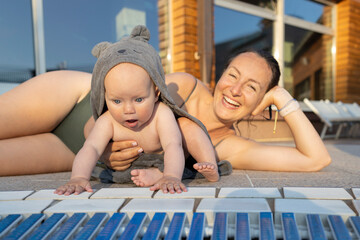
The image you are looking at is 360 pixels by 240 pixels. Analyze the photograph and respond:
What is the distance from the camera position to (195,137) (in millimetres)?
1436

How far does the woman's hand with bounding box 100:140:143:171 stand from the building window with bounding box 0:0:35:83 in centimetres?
263

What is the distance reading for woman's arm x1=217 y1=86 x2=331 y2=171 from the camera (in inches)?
70.9

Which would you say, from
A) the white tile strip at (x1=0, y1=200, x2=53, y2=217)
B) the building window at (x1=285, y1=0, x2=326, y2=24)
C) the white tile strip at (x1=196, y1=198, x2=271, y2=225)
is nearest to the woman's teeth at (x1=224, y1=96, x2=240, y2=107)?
the white tile strip at (x1=196, y1=198, x2=271, y2=225)

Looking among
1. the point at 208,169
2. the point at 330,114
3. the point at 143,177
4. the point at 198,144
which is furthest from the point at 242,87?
the point at 330,114

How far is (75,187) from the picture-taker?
3.69ft

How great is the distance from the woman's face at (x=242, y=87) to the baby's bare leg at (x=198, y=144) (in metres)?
0.32

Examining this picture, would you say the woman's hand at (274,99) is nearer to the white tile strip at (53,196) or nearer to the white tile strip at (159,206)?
the white tile strip at (159,206)

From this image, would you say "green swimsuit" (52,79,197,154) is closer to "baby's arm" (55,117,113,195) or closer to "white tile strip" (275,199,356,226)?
"baby's arm" (55,117,113,195)

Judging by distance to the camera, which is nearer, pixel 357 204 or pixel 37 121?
pixel 357 204

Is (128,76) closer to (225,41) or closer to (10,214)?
(10,214)

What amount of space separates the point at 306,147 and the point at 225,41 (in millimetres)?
4033

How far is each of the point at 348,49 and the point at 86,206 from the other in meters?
8.20

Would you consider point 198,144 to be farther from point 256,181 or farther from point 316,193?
point 316,193

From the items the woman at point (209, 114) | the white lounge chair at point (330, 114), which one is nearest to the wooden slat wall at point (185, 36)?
the white lounge chair at point (330, 114)
